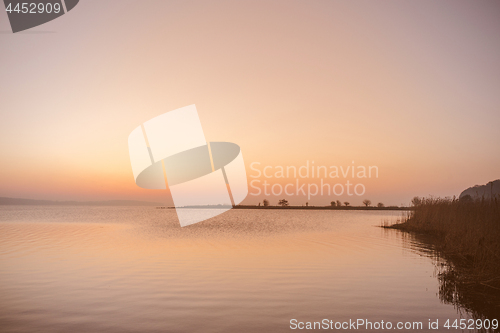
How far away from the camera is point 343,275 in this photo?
37.6 ft

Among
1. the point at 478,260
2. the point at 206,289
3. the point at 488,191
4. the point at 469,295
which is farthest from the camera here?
the point at 488,191

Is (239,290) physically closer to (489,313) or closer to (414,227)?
(489,313)

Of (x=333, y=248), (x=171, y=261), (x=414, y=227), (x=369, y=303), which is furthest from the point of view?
(x=414, y=227)

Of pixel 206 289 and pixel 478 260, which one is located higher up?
pixel 206 289

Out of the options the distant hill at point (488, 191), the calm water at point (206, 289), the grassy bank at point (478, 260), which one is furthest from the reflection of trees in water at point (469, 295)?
the distant hill at point (488, 191)

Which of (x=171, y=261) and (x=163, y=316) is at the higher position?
(x=163, y=316)

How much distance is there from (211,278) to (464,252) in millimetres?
9332

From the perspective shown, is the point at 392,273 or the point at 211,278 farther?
the point at 392,273

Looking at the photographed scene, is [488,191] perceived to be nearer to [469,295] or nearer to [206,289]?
[469,295]

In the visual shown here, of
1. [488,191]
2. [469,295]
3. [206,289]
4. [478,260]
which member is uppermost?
[206,289]

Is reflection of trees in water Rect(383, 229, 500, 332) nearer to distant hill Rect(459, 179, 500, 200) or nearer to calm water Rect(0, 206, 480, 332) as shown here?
calm water Rect(0, 206, 480, 332)

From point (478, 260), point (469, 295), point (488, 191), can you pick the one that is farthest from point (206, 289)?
point (488, 191)

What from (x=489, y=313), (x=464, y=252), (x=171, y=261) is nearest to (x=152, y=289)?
(x=171, y=261)

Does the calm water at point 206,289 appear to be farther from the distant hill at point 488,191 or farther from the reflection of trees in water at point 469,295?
the distant hill at point 488,191
